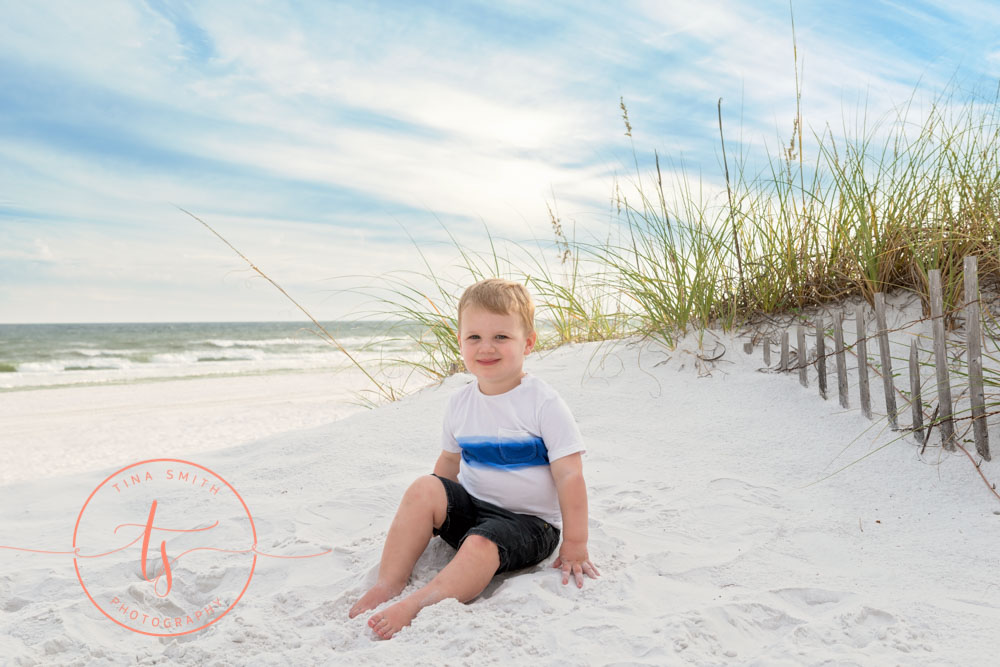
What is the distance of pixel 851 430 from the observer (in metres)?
3.58

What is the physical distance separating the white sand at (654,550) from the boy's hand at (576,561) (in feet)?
0.20

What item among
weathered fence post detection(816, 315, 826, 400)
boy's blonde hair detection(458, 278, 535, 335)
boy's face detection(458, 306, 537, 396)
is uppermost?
boy's blonde hair detection(458, 278, 535, 335)

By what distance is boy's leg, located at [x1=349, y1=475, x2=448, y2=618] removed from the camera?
2123mm

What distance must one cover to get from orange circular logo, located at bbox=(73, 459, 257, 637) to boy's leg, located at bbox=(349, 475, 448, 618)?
0.48m

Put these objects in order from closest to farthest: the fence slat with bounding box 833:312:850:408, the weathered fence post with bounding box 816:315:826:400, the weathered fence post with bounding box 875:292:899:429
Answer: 1. the weathered fence post with bounding box 875:292:899:429
2. the fence slat with bounding box 833:312:850:408
3. the weathered fence post with bounding box 816:315:826:400

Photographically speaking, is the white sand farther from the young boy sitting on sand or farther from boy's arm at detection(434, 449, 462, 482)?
boy's arm at detection(434, 449, 462, 482)

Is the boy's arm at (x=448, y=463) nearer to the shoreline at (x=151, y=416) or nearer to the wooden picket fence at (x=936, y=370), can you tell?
the wooden picket fence at (x=936, y=370)

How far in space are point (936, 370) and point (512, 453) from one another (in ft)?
7.60

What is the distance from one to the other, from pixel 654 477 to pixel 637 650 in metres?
1.46

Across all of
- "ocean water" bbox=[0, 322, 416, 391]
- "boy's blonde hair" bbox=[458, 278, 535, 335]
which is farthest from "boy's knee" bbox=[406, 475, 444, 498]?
"ocean water" bbox=[0, 322, 416, 391]

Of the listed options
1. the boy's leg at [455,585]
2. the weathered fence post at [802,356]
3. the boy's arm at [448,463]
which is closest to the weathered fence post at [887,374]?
the weathered fence post at [802,356]

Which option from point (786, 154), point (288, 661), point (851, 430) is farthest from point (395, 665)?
point (786, 154)

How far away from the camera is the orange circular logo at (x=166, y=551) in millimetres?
2209

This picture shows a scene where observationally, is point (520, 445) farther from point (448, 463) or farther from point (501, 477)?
point (448, 463)
